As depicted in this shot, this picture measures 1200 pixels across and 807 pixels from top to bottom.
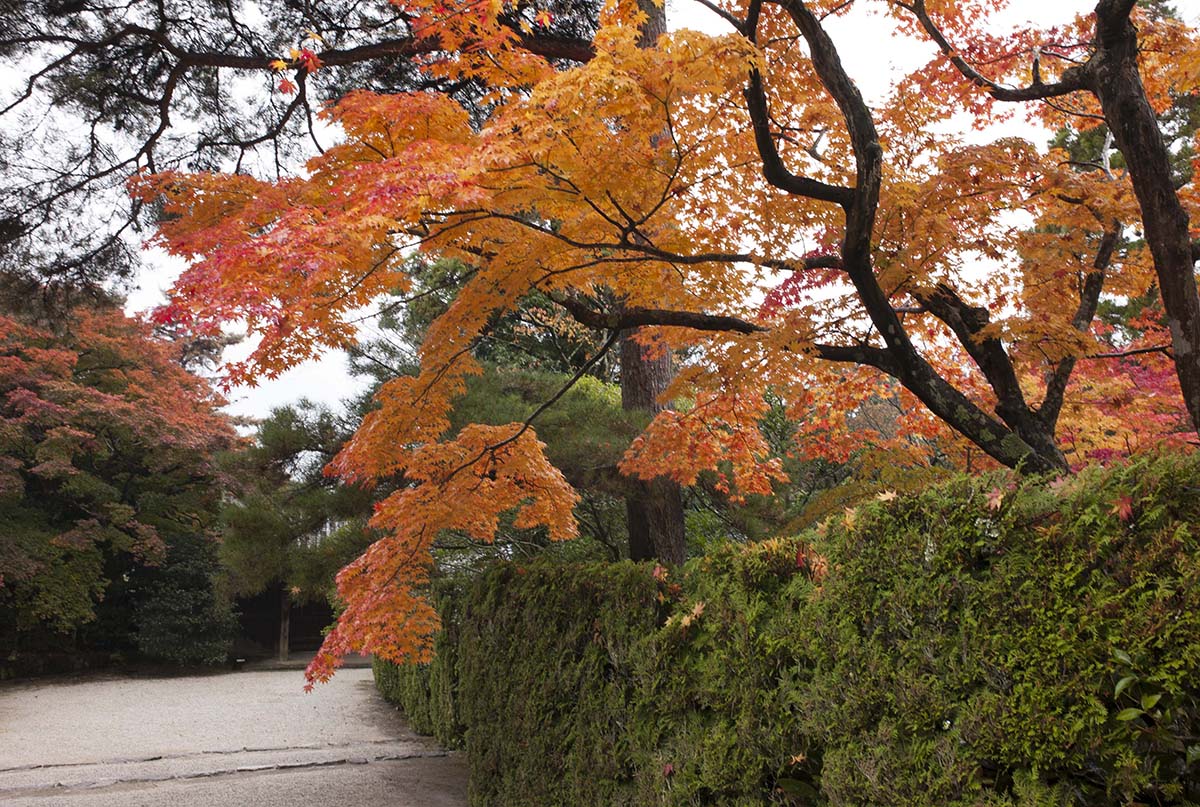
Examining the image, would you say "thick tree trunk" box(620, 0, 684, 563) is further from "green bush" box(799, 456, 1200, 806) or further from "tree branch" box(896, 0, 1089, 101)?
"green bush" box(799, 456, 1200, 806)

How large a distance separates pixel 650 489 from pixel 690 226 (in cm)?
272

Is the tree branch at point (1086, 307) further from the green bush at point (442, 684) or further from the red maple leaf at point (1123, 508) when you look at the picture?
the green bush at point (442, 684)

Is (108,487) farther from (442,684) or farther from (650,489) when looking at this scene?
(650,489)

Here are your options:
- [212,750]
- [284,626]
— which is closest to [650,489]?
[212,750]

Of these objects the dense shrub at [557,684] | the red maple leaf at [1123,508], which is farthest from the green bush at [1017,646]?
the dense shrub at [557,684]

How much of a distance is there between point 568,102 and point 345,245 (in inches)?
45.1

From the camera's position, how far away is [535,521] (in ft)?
18.7

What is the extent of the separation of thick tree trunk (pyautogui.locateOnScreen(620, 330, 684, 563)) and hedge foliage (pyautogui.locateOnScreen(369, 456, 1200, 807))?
3490 millimetres

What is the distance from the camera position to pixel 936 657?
1.98 metres

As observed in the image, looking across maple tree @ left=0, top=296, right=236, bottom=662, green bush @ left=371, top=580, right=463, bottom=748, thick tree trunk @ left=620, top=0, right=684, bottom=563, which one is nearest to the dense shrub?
green bush @ left=371, top=580, right=463, bottom=748

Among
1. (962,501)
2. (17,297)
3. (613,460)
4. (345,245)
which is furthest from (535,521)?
(17,297)

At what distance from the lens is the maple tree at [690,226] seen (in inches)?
144

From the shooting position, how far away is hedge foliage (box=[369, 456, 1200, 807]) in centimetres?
157

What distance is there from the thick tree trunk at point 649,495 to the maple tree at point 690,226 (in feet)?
2.86
